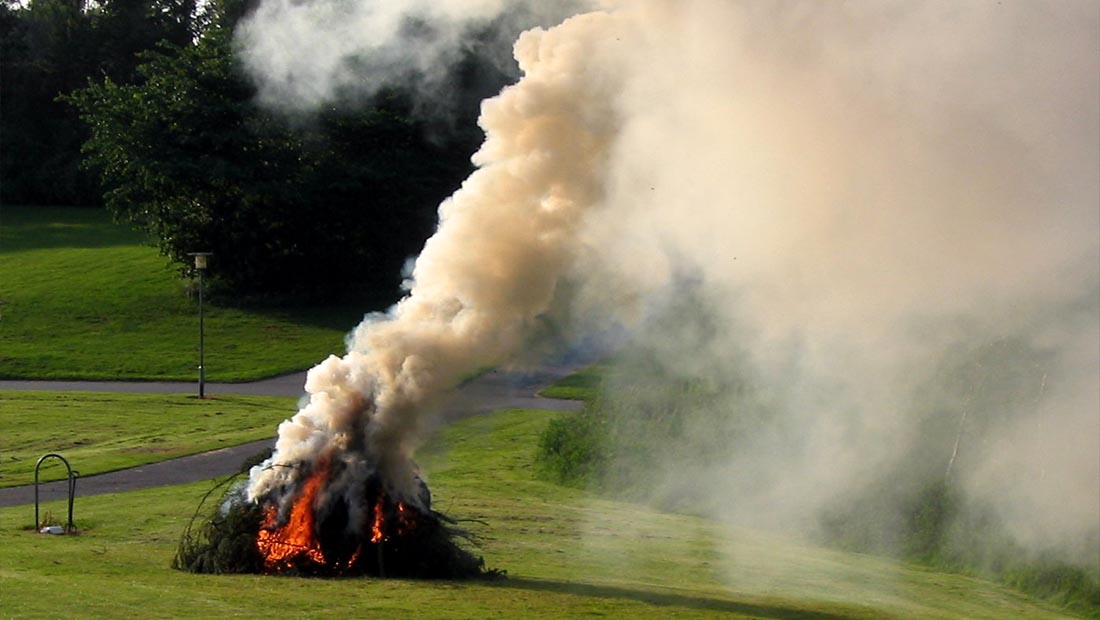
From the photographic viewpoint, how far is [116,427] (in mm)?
50875

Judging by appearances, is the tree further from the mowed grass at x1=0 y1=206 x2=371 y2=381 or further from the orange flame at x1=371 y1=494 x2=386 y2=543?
the orange flame at x1=371 y1=494 x2=386 y2=543

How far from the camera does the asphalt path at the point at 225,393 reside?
25.7m

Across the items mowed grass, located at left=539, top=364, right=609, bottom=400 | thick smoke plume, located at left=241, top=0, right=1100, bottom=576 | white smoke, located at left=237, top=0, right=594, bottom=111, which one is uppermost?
white smoke, located at left=237, top=0, right=594, bottom=111

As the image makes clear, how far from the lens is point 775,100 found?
1081 inches

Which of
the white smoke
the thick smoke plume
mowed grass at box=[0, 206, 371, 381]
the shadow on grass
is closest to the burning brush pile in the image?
the thick smoke plume

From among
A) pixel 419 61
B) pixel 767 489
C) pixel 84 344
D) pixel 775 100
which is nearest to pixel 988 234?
pixel 775 100

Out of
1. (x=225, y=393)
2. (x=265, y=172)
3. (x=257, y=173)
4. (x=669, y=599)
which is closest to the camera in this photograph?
(x=669, y=599)

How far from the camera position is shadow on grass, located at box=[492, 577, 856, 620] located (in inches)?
885

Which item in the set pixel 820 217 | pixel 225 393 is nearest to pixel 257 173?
pixel 225 393

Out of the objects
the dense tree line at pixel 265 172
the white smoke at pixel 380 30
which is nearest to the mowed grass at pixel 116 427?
the white smoke at pixel 380 30

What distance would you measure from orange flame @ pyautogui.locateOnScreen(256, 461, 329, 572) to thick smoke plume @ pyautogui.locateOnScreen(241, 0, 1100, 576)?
440mm

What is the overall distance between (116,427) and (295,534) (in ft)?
95.0

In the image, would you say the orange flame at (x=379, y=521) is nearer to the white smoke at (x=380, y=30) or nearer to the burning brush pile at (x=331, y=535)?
the burning brush pile at (x=331, y=535)

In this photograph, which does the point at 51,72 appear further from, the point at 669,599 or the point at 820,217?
the point at 669,599
